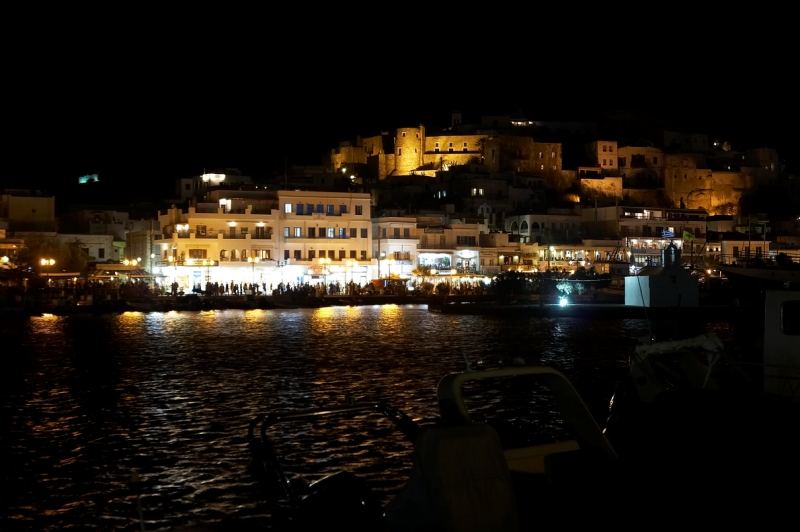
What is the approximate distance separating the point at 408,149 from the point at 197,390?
8144 centimetres

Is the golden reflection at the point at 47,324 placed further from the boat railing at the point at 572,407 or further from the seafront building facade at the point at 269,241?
the boat railing at the point at 572,407

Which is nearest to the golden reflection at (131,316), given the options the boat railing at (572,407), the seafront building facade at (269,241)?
the seafront building facade at (269,241)

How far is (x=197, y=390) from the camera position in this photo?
69.2 feet

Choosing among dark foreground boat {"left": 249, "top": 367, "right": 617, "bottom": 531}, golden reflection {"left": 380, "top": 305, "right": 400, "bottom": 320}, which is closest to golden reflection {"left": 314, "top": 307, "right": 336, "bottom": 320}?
golden reflection {"left": 380, "top": 305, "right": 400, "bottom": 320}

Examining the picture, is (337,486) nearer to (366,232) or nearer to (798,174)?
(366,232)

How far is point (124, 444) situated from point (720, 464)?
1122 cm

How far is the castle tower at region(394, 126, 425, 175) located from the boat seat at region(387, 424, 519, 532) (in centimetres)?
9528

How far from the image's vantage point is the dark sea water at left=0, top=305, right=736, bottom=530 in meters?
11.5

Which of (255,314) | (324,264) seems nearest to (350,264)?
(324,264)

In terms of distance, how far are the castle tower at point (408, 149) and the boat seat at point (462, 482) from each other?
95280 millimetres

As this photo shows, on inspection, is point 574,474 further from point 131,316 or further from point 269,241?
point 269,241

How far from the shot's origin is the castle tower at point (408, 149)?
10006 cm

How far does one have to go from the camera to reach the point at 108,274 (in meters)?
59.3

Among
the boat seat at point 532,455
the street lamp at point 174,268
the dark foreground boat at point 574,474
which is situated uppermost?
the street lamp at point 174,268
